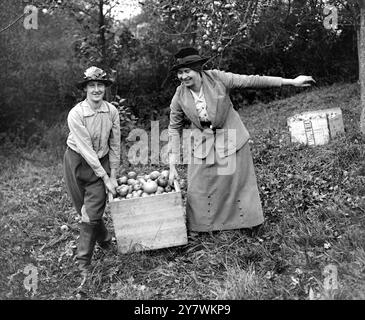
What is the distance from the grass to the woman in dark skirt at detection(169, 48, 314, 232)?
20 centimetres

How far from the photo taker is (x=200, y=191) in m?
4.19

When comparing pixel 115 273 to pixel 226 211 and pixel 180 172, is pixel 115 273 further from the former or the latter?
pixel 180 172

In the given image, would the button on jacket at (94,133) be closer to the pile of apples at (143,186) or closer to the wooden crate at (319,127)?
the pile of apples at (143,186)

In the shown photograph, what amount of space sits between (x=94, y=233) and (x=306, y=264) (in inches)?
73.4

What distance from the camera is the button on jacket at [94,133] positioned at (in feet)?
12.6

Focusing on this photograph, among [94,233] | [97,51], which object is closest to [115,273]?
[94,233]

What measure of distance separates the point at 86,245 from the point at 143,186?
739 millimetres

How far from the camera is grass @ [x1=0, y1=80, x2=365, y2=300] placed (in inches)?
137

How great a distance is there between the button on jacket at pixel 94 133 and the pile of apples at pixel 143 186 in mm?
242

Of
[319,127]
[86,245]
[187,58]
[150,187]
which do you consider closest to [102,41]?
[319,127]

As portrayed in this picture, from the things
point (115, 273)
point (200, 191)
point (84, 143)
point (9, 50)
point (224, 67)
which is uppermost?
point (9, 50)

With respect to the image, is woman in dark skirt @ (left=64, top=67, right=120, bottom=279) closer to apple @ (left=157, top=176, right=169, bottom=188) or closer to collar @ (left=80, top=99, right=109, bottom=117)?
collar @ (left=80, top=99, right=109, bottom=117)

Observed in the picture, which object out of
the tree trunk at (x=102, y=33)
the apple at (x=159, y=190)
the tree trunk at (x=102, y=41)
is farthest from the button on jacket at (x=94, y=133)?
the tree trunk at (x=102, y=33)

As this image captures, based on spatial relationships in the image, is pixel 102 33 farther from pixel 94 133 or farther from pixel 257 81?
pixel 257 81
